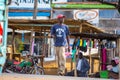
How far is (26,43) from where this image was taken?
21297 millimetres

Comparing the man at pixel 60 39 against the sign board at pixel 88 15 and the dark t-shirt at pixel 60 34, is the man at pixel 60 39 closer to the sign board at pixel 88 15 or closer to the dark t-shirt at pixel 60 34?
the dark t-shirt at pixel 60 34

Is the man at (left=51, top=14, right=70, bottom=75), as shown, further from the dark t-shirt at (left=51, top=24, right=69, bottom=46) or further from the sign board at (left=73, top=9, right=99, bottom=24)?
the sign board at (left=73, top=9, right=99, bottom=24)

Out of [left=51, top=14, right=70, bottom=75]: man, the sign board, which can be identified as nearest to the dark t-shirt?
[left=51, top=14, right=70, bottom=75]: man

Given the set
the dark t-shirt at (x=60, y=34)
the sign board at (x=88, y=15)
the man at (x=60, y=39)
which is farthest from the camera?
the sign board at (x=88, y=15)

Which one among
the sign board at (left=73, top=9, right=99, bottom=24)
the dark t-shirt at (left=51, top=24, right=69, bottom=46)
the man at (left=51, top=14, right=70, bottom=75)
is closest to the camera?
the man at (left=51, top=14, right=70, bottom=75)

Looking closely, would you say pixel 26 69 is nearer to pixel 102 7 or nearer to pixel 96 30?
pixel 96 30

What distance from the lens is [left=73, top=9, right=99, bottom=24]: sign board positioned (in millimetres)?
24577

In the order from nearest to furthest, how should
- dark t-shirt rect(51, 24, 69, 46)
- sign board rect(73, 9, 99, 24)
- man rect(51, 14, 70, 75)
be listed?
1. man rect(51, 14, 70, 75)
2. dark t-shirt rect(51, 24, 69, 46)
3. sign board rect(73, 9, 99, 24)

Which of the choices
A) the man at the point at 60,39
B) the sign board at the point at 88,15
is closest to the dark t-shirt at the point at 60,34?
the man at the point at 60,39

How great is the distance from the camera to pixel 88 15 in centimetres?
2498

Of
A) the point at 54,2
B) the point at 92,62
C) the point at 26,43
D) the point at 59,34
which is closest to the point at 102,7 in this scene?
the point at 54,2

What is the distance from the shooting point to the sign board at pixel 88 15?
24577mm

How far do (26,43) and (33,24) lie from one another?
6.77m

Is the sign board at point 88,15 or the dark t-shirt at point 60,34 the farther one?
the sign board at point 88,15
